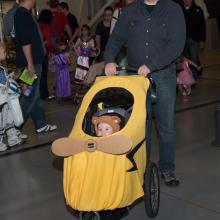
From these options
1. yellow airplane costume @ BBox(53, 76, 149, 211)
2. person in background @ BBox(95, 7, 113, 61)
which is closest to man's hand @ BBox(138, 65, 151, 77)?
yellow airplane costume @ BBox(53, 76, 149, 211)

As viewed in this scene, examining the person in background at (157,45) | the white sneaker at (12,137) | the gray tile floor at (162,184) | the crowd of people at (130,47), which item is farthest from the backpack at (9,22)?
the person in background at (157,45)

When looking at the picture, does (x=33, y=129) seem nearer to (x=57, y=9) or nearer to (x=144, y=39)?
(x=144, y=39)

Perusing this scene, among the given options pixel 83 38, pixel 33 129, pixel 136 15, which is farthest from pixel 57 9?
pixel 136 15

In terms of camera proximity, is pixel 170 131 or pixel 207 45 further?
pixel 207 45

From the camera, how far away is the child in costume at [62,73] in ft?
28.5

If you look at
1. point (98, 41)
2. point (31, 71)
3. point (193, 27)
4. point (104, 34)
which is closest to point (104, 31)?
point (104, 34)

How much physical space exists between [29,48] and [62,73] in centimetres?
269

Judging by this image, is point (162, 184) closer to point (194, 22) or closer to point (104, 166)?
point (104, 166)

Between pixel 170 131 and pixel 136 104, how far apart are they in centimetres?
81

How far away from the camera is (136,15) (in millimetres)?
4066

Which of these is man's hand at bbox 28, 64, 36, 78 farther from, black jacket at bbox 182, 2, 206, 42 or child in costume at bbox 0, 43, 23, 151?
black jacket at bbox 182, 2, 206, 42

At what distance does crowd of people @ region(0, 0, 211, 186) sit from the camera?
3.99m

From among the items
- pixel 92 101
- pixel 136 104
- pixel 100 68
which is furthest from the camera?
pixel 100 68

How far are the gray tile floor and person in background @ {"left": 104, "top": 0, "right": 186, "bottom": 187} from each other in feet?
1.64
